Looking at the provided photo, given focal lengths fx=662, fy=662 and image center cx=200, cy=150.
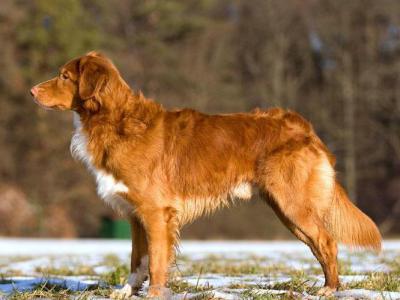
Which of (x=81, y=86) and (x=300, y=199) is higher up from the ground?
(x=81, y=86)

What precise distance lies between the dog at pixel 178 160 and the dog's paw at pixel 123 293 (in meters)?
0.02

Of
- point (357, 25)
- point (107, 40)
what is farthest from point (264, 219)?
point (357, 25)

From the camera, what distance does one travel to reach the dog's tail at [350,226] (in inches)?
243

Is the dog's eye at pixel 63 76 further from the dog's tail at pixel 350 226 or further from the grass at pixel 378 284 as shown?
the grass at pixel 378 284

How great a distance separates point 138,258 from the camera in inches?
235

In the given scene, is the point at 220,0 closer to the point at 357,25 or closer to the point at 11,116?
the point at 357,25

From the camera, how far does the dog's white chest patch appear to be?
18.4ft

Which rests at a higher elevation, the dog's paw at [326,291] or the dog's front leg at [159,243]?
the dog's front leg at [159,243]

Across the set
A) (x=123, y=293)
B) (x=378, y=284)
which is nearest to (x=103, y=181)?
(x=123, y=293)

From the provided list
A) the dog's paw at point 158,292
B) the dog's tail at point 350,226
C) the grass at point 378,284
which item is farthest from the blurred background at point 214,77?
the dog's paw at point 158,292

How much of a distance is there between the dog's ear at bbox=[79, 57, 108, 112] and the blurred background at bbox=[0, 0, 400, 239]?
2160cm

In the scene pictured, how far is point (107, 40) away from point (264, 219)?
11.6 meters

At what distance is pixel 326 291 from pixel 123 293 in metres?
1.69

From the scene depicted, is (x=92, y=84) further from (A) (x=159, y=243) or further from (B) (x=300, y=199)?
(B) (x=300, y=199)
